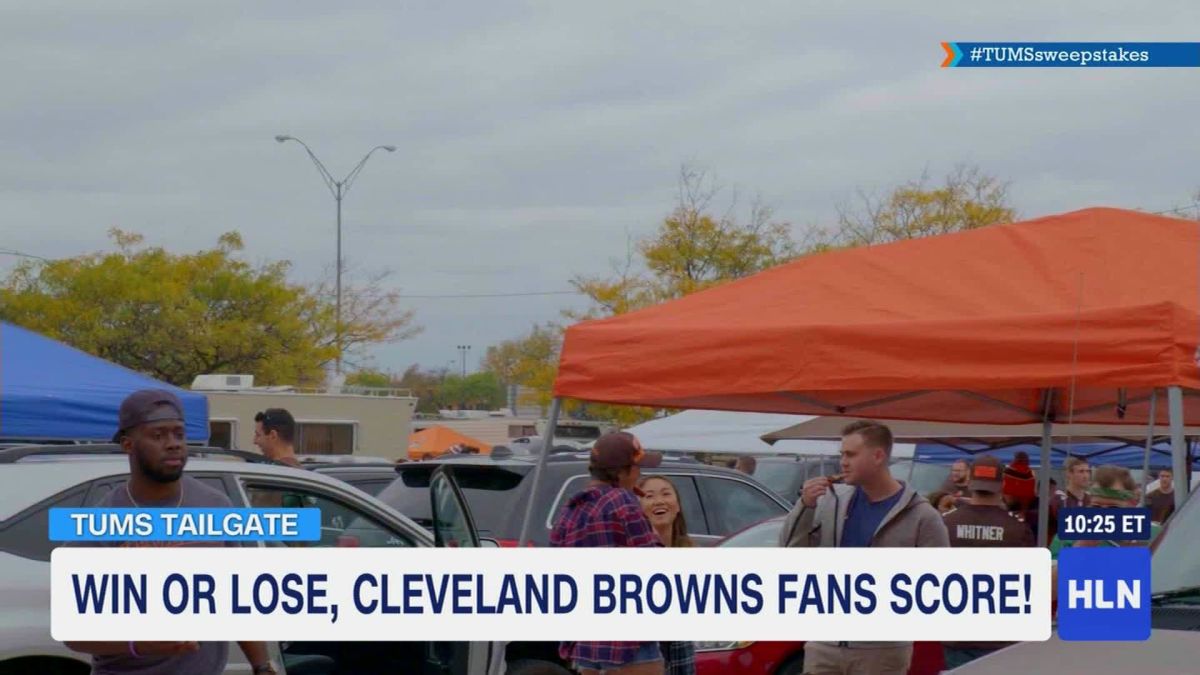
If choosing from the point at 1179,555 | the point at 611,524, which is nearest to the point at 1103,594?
the point at 1179,555

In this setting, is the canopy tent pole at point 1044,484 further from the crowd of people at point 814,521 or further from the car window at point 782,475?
the car window at point 782,475

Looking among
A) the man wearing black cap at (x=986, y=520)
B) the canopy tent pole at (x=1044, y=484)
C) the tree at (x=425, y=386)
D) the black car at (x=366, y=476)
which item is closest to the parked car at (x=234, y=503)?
the man wearing black cap at (x=986, y=520)

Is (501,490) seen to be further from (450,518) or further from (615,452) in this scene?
(615,452)

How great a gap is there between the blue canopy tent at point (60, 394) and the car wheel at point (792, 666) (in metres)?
4.89

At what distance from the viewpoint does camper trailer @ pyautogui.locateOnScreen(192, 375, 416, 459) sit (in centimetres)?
2767

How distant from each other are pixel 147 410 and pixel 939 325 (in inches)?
137

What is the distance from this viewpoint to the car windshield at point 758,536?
966 centimetres

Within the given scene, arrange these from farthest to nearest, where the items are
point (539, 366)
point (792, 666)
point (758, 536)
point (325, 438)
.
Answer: point (539, 366) → point (325, 438) → point (758, 536) → point (792, 666)

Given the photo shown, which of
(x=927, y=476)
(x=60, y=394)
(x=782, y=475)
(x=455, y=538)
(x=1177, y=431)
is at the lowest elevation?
(x=782, y=475)

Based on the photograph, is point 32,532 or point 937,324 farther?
point 937,324

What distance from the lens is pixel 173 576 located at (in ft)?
15.7

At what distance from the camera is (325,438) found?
30.7 metres

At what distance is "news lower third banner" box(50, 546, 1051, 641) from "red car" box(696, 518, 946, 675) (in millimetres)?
3171

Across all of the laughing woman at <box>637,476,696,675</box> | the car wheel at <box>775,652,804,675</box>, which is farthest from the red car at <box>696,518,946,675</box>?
the laughing woman at <box>637,476,696,675</box>
